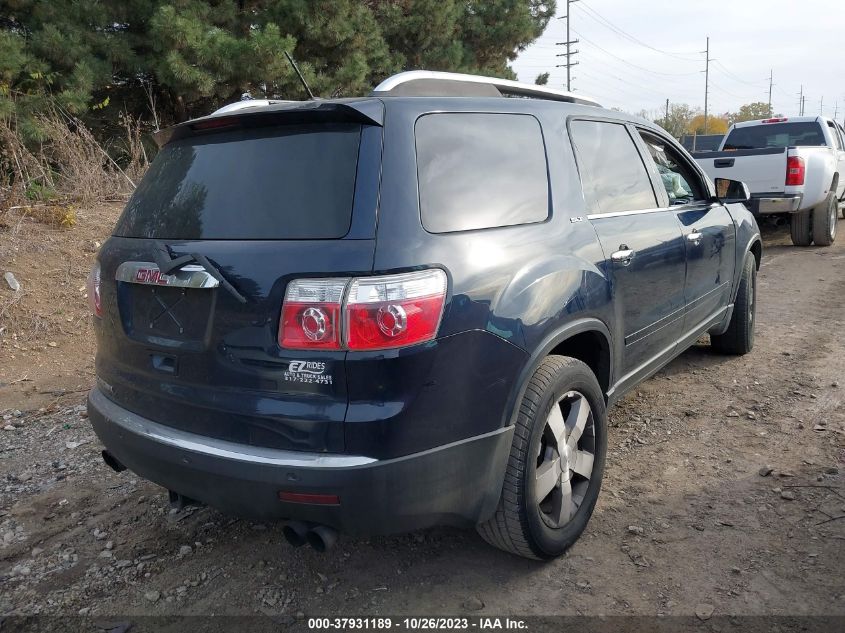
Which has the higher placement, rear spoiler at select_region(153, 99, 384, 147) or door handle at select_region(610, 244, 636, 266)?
rear spoiler at select_region(153, 99, 384, 147)

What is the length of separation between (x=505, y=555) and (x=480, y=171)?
5.28 feet

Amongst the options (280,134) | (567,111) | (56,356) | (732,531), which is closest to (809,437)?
(732,531)

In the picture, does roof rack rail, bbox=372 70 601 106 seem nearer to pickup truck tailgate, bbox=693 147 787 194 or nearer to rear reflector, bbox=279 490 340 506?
rear reflector, bbox=279 490 340 506

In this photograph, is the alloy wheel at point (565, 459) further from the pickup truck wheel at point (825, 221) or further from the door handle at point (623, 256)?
the pickup truck wheel at point (825, 221)

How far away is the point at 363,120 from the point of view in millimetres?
2342

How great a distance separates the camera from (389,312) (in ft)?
6.92

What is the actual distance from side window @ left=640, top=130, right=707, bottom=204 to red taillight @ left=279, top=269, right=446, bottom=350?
8.14 feet

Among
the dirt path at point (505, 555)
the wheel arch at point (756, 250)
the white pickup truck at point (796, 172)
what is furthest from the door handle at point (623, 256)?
the white pickup truck at point (796, 172)

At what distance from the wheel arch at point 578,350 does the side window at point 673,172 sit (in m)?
1.40

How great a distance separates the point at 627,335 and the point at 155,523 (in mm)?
2432

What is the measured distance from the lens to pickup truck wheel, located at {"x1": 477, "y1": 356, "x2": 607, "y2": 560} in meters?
2.54

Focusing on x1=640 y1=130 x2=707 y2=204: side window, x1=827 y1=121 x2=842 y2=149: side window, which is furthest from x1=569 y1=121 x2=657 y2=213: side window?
x1=827 y1=121 x2=842 y2=149: side window

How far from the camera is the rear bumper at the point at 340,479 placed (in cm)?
212

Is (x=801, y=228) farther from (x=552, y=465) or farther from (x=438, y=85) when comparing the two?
(x=552, y=465)
